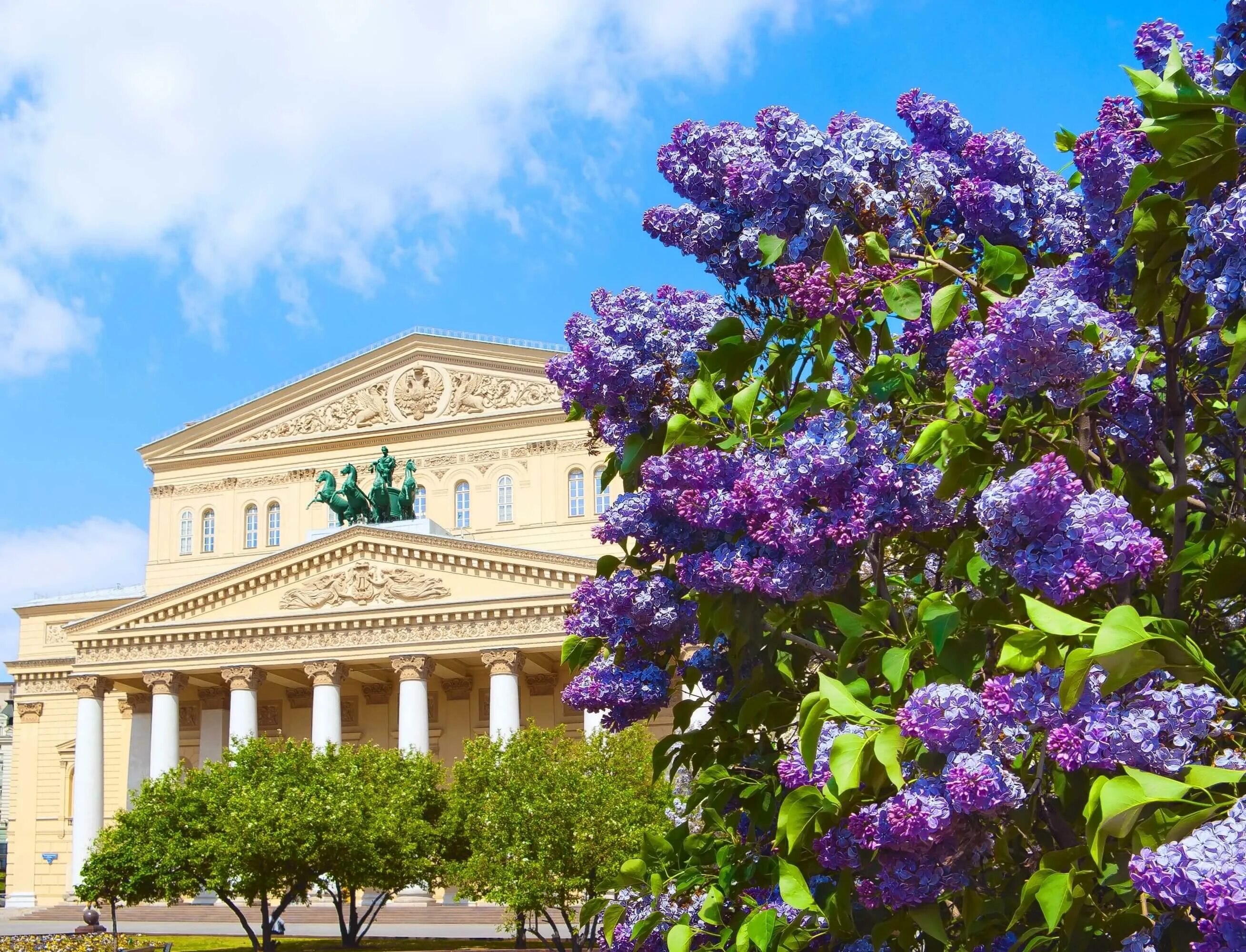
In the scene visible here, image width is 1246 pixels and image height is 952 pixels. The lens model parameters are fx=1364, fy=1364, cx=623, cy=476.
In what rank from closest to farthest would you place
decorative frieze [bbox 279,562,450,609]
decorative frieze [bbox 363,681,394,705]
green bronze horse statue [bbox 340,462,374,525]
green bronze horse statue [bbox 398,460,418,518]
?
decorative frieze [bbox 279,562,450,609]
green bronze horse statue [bbox 340,462,374,525]
green bronze horse statue [bbox 398,460,418,518]
decorative frieze [bbox 363,681,394,705]

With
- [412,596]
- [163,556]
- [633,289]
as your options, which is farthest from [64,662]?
[633,289]

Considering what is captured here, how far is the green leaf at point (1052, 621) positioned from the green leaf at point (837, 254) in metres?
1.84

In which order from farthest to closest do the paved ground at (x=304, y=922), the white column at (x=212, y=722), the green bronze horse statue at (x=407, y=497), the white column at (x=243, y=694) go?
the white column at (x=212, y=722) < the green bronze horse statue at (x=407, y=497) < the white column at (x=243, y=694) < the paved ground at (x=304, y=922)

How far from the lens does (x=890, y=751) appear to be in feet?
13.9

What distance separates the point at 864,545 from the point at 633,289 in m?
2.25

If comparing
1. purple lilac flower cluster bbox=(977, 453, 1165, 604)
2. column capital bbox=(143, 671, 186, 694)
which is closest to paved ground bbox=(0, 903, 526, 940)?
column capital bbox=(143, 671, 186, 694)

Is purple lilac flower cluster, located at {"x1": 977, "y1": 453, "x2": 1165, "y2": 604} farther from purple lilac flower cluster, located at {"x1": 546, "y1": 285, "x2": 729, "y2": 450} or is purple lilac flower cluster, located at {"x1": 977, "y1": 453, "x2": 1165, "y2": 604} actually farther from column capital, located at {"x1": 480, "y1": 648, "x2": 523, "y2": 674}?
column capital, located at {"x1": 480, "y1": 648, "x2": 523, "y2": 674}

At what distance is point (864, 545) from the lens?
608cm

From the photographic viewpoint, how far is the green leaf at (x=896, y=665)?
15.5 ft

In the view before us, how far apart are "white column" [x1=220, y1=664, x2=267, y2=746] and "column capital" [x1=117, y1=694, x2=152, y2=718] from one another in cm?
714

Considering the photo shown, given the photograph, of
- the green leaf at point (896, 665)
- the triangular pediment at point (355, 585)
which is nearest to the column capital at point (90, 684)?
the triangular pediment at point (355, 585)

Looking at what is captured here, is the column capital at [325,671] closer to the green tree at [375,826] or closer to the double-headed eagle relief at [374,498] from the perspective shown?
the double-headed eagle relief at [374,498]

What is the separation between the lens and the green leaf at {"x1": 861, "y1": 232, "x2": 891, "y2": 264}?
18.8 ft

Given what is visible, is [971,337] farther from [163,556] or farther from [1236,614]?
[163,556]
